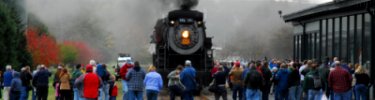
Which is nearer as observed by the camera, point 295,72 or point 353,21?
point 295,72

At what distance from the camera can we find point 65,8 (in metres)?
41.4

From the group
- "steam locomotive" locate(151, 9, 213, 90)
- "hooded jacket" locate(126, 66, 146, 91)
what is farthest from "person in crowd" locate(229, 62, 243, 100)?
"steam locomotive" locate(151, 9, 213, 90)

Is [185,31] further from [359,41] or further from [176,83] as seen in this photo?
[176,83]

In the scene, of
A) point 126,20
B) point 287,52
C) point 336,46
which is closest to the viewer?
point 336,46

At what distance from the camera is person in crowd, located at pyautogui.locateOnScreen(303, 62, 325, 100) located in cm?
2148

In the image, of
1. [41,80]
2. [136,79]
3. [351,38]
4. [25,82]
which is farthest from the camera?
[351,38]

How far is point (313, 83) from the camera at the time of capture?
21.6 meters

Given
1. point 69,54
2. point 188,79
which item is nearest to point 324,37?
point 188,79

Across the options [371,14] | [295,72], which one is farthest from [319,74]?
[371,14]

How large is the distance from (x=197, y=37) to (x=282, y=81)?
879 cm

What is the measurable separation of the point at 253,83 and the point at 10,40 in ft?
134

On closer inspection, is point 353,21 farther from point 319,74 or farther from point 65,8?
point 65,8

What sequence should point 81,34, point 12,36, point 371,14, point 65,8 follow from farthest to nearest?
point 81,34
point 12,36
point 65,8
point 371,14

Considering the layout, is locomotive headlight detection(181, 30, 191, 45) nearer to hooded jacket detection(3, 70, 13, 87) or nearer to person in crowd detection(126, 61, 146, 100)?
hooded jacket detection(3, 70, 13, 87)
